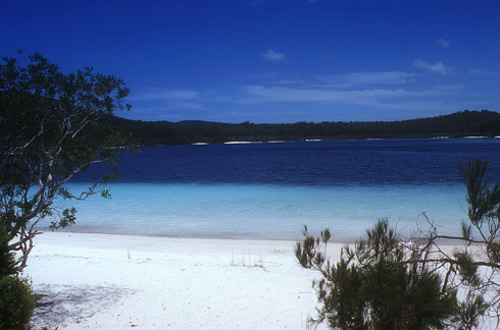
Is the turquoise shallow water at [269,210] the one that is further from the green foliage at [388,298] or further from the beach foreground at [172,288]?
the green foliage at [388,298]

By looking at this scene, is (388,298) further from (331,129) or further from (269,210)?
(331,129)

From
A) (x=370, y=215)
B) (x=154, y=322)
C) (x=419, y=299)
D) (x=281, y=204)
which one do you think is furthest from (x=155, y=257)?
(x=281, y=204)

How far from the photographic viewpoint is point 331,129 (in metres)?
118

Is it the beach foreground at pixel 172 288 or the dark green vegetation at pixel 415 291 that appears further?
the beach foreground at pixel 172 288

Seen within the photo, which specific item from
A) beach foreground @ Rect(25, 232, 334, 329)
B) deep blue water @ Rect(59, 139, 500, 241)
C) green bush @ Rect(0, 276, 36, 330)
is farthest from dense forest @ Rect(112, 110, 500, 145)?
→ green bush @ Rect(0, 276, 36, 330)

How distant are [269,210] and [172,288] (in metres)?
10.1

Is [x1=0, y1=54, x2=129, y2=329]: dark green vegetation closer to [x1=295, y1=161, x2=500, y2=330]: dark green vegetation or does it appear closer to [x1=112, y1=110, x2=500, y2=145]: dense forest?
[x1=295, y1=161, x2=500, y2=330]: dark green vegetation

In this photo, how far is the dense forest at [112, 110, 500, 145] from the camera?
9675 centimetres

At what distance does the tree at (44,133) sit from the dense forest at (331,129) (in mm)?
85891

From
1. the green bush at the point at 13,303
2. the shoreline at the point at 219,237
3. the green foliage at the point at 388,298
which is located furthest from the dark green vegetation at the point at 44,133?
the shoreline at the point at 219,237

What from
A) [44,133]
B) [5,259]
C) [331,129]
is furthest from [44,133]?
[331,129]

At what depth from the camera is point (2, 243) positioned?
13.6 ft

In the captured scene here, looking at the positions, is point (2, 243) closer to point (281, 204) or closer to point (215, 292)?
point (215, 292)

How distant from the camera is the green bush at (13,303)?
12.0 ft
